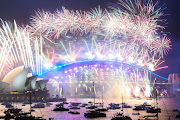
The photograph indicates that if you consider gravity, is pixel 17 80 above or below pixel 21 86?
above

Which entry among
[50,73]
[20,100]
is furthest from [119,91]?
[20,100]

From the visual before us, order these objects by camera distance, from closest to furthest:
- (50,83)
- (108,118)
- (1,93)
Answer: (108,118)
(1,93)
(50,83)

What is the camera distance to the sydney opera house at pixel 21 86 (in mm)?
93875

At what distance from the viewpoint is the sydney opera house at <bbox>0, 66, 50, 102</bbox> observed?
93.9m

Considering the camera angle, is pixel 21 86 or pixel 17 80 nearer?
pixel 17 80

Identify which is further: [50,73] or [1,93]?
[50,73]

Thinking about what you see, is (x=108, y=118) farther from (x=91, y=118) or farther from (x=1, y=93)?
(x=1, y=93)

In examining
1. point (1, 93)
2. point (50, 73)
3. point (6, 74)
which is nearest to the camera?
point (6, 74)

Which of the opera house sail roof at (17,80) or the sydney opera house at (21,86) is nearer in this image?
the opera house sail roof at (17,80)

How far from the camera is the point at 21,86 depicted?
96.8 m

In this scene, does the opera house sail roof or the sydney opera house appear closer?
the opera house sail roof

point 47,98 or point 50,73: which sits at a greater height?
point 50,73

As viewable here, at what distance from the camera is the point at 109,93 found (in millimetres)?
163750

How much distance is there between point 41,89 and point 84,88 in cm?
5928
